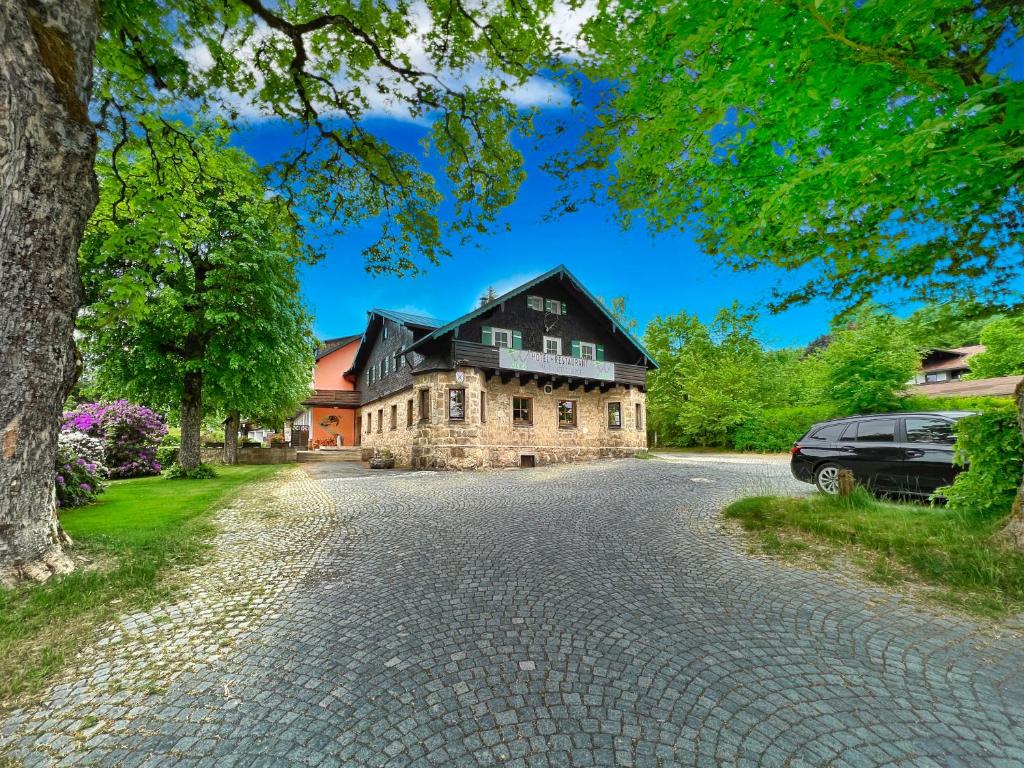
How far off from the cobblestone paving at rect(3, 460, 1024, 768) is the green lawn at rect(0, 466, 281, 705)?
0.62 m

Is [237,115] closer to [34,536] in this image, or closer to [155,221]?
[155,221]

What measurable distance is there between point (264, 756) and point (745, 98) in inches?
225

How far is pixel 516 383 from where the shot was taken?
65.3 ft

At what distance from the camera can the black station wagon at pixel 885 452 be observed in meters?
7.12

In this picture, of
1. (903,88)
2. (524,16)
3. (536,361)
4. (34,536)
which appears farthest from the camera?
(536,361)

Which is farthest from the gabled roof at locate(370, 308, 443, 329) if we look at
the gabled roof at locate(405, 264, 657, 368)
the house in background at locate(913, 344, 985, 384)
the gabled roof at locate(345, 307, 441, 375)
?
the house in background at locate(913, 344, 985, 384)

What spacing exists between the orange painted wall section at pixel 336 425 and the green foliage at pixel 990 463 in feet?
109

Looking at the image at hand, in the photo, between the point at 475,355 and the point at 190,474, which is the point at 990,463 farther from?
the point at 190,474

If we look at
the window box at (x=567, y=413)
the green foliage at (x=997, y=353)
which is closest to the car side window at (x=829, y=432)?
the window box at (x=567, y=413)

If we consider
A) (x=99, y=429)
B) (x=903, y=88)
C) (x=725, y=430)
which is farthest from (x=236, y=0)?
(x=725, y=430)

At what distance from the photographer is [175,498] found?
9305 millimetres

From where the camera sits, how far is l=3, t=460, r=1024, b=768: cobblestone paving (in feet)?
6.94

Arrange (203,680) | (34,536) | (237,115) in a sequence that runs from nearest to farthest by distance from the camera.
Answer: (203,680) < (34,536) < (237,115)

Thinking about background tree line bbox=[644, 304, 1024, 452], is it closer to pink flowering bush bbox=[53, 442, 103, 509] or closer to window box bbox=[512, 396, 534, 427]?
window box bbox=[512, 396, 534, 427]
